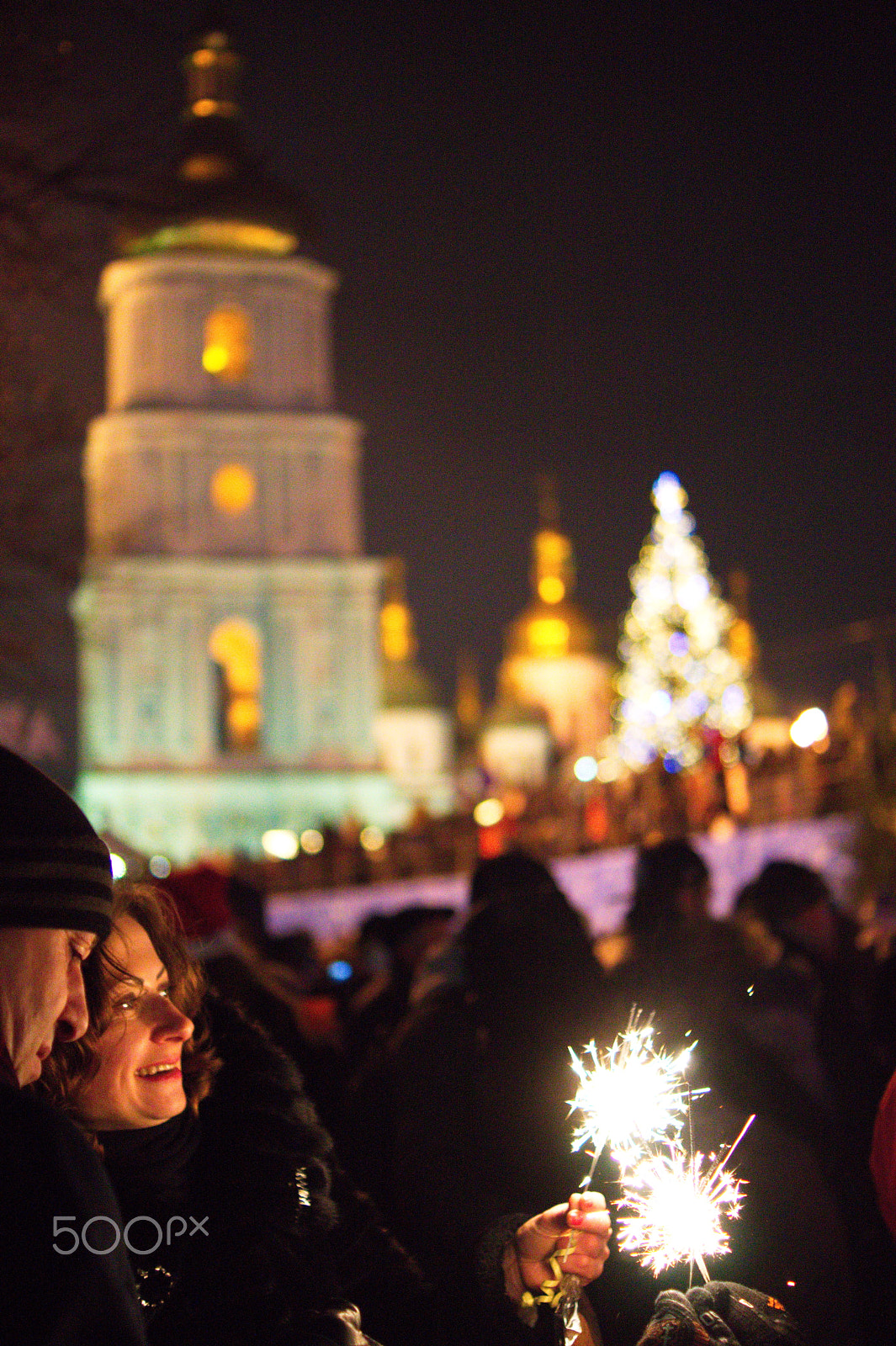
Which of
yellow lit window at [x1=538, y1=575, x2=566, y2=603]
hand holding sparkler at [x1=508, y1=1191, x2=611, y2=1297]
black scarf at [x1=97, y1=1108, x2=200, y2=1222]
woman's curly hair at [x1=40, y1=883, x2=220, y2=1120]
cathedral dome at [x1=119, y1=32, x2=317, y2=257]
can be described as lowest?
hand holding sparkler at [x1=508, y1=1191, x2=611, y2=1297]

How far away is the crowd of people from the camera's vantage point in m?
2.54

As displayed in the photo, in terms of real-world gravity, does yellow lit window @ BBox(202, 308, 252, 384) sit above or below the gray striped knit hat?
above

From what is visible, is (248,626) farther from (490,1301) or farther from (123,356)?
(490,1301)

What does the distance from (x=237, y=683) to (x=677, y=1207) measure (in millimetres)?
49438

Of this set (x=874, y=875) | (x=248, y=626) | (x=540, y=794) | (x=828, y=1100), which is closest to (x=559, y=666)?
(x=248, y=626)

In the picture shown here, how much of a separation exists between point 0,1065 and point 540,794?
82.9 ft

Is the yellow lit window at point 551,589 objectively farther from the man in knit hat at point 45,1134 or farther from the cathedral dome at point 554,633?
the man in knit hat at point 45,1134

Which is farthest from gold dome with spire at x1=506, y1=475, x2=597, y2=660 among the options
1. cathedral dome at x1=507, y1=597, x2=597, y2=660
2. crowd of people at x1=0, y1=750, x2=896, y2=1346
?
crowd of people at x1=0, y1=750, x2=896, y2=1346

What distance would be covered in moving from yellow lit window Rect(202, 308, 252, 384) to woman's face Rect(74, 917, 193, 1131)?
1917 inches

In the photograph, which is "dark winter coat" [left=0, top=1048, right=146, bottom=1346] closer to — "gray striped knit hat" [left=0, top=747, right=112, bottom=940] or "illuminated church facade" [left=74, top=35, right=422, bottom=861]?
"gray striped knit hat" [left=0, top=747, right=112, bottom=940]

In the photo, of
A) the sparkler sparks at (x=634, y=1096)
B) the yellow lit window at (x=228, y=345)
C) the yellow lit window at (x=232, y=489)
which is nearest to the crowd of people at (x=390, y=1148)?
the sparkler sparks at (x=634, y=1096)

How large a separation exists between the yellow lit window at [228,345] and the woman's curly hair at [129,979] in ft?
159

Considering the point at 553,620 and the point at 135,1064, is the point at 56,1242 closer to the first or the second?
the point at 135,1064

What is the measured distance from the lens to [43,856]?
2.56 metres
